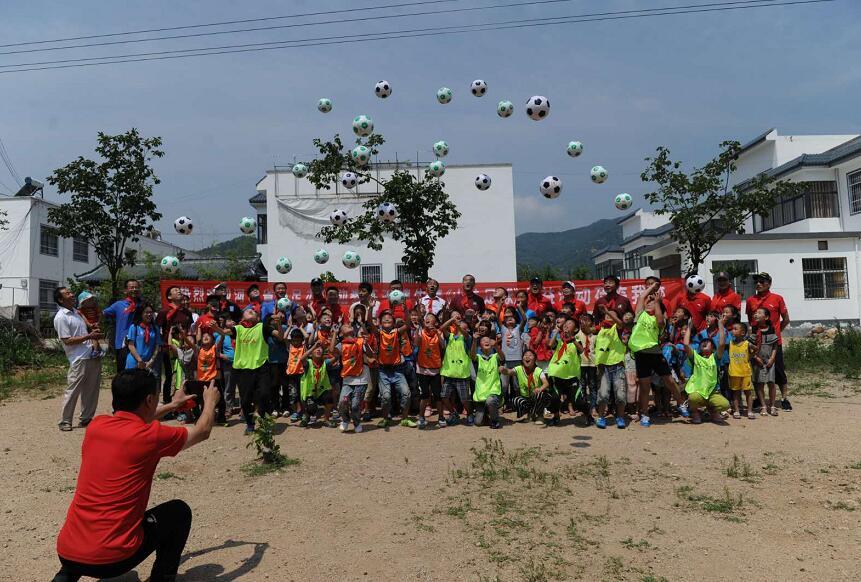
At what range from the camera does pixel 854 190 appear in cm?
2495

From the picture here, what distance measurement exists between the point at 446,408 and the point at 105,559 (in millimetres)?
6229

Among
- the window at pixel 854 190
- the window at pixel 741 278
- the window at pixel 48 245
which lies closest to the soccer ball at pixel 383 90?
A: the window at pixel 741 278

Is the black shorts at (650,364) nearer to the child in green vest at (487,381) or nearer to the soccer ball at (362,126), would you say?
the child in green vest at (487,381)

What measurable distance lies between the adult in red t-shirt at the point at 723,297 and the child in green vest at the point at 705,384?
634 mm

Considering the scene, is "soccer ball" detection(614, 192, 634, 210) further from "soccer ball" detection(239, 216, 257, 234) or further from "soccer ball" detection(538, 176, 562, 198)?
"soccer ball" detection(239, 216, 257, 234)

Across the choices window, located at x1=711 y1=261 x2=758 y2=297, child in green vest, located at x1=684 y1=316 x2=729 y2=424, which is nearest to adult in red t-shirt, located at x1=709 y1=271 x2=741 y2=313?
child in green vest, located at x1=684 y1=316 x2=729 y2=424

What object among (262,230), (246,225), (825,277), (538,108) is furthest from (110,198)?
(825,277)

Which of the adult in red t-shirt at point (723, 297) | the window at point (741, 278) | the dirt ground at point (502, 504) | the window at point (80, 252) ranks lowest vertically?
the dirt ground at point (502, 504)

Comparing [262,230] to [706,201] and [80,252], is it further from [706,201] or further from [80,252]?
[706,201]

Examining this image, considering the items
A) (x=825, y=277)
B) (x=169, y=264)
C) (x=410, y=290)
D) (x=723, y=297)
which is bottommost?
(x=723, y=297)

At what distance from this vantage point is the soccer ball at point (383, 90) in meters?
12.7

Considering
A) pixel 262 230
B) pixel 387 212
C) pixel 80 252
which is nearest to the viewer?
pixel 387 212

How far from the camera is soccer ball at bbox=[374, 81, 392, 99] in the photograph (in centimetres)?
1270

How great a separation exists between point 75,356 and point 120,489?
6118 mm
